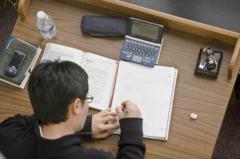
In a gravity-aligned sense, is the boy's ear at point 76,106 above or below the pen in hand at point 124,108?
above

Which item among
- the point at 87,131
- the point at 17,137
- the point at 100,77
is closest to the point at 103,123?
the point at 87,131

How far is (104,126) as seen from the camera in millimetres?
1515

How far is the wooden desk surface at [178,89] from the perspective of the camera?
4.95ft

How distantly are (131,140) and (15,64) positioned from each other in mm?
528

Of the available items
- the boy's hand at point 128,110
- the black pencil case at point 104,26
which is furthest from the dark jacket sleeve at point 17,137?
the black pencil case at point 104,26

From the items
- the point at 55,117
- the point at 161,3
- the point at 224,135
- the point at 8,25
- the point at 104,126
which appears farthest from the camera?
the point at 8,25

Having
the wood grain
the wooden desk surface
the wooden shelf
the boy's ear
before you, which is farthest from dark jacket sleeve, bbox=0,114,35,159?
the wood grain

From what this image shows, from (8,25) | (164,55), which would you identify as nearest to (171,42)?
(164,55)

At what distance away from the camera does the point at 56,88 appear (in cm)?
130

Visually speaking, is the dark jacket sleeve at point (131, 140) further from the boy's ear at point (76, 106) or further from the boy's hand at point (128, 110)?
the boy's ear at point (76, 106)

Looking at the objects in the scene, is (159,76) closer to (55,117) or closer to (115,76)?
(115,76)

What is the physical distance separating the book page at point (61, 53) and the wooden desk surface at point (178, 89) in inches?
1.2

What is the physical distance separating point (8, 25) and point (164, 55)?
4.23 ft

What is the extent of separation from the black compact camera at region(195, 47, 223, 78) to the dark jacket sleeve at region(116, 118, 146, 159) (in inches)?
11.9
